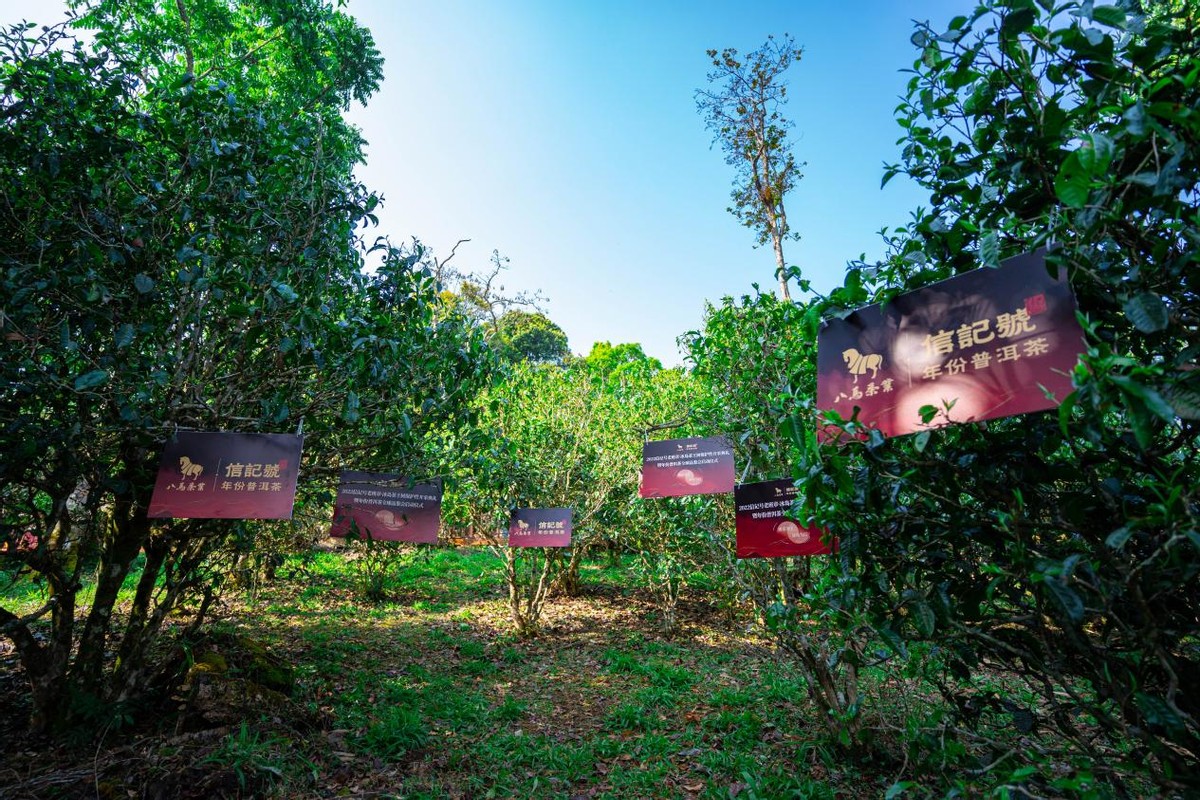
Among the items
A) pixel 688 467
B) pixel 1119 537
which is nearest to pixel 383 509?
pixel 688 467

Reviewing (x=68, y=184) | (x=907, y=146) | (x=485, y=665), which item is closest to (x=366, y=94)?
(x=68, y=184)

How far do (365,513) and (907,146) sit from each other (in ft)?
14.2

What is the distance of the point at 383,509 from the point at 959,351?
413 centimetres

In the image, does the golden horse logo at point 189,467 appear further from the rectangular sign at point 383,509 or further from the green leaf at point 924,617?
the green leaf at point 924,617

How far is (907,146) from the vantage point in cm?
246

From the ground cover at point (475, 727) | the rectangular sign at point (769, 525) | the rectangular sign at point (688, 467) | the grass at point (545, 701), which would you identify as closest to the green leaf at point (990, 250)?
the ground cover at point (475, 727)

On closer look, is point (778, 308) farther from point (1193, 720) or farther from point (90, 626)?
point (90, 626)

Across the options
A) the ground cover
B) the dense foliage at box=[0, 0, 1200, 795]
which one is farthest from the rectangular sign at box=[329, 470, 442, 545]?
the ground cover

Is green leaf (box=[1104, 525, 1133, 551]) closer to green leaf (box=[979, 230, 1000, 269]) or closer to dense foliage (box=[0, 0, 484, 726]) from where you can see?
green leaf (box=[979, 230, 1000, 269])

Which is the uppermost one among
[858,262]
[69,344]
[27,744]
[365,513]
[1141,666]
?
[858,262]

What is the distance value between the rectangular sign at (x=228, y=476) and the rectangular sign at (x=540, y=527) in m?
4.44

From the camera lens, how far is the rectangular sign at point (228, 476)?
3.18m

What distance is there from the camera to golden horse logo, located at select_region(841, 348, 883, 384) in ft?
7.22

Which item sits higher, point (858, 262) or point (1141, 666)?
point (858, 262)
